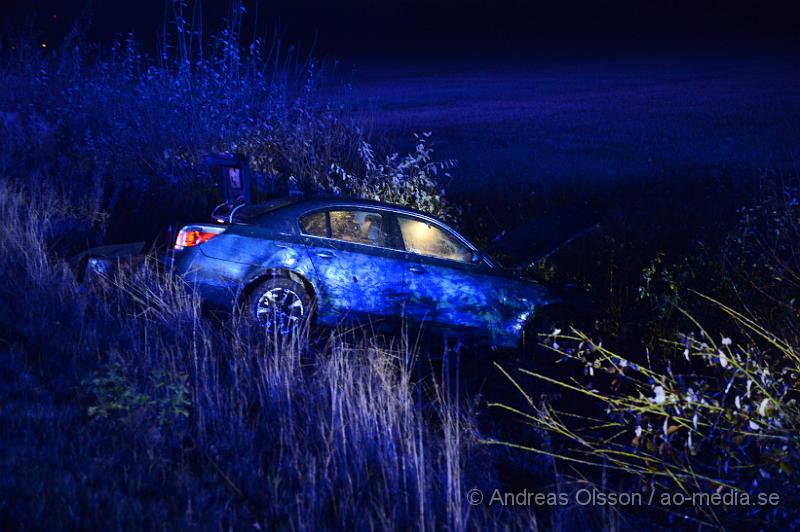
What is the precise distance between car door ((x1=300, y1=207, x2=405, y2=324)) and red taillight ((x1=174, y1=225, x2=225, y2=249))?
841 millimetres

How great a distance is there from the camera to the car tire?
757 cm

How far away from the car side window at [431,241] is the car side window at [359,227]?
0.71 feet

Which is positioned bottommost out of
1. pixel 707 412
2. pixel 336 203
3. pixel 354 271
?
pixel 707 412

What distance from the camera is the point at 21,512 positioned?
3.77 meters

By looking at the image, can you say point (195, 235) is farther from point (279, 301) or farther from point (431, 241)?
point (431, 241)

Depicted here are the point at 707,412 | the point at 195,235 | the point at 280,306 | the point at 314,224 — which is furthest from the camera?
the point at 314,224

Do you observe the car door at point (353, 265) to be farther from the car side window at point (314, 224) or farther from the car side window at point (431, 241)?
the car side window at point (431, 241)

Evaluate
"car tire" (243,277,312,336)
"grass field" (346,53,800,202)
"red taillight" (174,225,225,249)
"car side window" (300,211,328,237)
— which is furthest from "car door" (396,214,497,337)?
"grass field" (346,53,800,202)

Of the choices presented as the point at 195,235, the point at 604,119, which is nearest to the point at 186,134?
the point at 195,235

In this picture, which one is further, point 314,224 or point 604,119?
point 604,119

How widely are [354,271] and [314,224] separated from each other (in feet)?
1.97

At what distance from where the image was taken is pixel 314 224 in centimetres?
793

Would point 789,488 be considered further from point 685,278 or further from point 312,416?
Result: point 685,278

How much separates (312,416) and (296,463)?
714 millimetres
